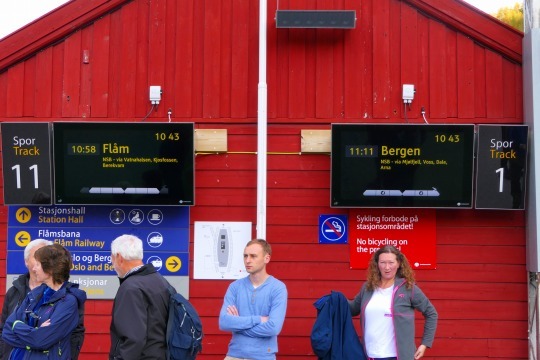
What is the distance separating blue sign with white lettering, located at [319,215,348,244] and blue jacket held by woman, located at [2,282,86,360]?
9.71 feet

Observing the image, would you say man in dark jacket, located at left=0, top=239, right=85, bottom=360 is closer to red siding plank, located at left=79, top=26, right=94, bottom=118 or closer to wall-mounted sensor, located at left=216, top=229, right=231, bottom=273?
wall-mounted sensor, located at left=216, top=229, right=231, bottom=273

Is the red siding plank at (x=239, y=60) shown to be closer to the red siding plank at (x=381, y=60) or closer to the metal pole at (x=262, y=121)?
the metal pole at (x=262, y=121)

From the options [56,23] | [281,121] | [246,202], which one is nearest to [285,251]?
[246,202]

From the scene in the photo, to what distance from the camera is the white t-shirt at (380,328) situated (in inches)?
242

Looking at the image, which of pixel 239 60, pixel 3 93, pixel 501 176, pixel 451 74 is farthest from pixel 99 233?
pixel 501 176

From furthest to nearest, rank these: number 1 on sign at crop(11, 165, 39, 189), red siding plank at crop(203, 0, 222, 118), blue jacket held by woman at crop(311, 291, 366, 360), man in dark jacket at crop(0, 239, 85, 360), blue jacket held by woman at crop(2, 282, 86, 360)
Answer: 1. red siding plank at crop(203, 0, 222, 118)
2. number 1 on sign at crop(11, 165, 39, 189)
3. blue jacket held by woman at crop(311, 291, 366, 360)
4. man in dark jacket at crop(0, 239, 85, 360)
5. blue jacket held by woman at crop(2, 282, 86, 360)

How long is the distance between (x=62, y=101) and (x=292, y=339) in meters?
3.21

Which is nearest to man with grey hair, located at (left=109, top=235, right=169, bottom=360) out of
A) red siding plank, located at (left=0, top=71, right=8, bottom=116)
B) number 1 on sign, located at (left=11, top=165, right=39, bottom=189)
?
number 1 on sign, located at (left=11, top=165, right=39, bottom=189)

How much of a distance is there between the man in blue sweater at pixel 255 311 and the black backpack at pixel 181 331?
745mm

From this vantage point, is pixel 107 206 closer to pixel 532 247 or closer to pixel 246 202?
pixel 246 202

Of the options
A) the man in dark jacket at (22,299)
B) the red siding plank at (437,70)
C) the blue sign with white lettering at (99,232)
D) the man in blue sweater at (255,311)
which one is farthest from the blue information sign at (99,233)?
the red siding plank at (437,70)

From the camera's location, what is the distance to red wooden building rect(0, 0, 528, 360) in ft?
24.7

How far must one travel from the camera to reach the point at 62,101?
7773 mm

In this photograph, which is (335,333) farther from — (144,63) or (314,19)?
(144,63)
